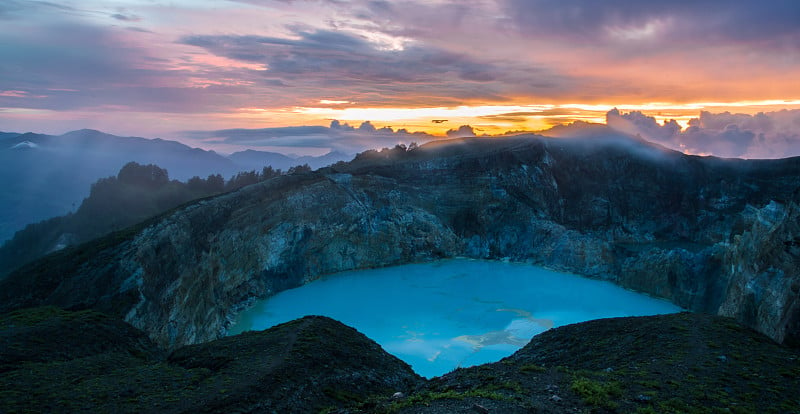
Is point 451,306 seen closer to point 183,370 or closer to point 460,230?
point 460,230

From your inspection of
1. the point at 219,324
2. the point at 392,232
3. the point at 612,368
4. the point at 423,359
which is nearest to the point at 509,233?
Answer: the point at 392,232

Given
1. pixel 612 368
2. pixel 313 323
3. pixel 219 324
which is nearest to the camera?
pixel 612 368

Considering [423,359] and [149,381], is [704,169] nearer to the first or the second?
[423,359]

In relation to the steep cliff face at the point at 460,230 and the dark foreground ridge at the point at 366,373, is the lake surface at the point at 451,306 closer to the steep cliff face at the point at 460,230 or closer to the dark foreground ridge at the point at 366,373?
the steep cliff face at the point at 460,230

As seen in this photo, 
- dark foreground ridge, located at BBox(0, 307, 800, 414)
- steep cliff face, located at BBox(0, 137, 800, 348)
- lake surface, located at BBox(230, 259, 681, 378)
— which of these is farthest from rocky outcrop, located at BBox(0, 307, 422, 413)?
lake surface, located at BBox(230, 259, 681, 378)

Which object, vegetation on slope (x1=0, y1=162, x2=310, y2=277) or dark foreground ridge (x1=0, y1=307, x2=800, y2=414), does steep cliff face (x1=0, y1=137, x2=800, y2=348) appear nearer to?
dark foreground ridge (x1=0, y1=307, x2=800, y2=414)

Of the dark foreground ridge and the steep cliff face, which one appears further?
the steep cliff face
